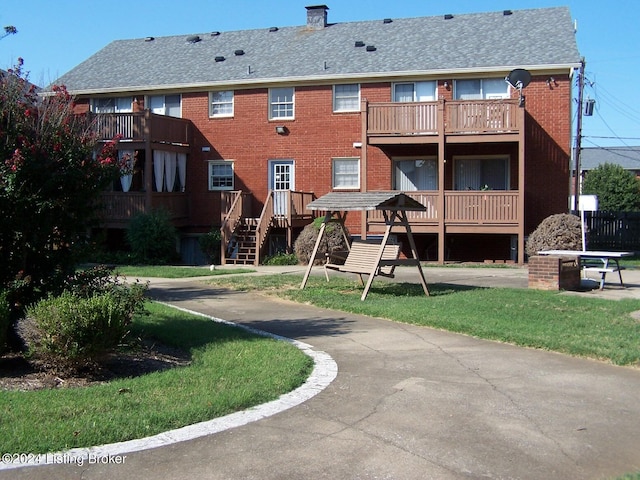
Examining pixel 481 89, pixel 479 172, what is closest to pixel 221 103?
pixel 481 89

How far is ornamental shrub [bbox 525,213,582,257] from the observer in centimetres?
2078

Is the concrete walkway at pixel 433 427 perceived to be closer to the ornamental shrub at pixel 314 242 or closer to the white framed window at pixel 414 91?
the ornamental shrub at pixel 314 242

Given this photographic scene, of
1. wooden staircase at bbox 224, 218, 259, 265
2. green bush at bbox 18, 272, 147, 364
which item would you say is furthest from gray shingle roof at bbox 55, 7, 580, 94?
green bush at bbox 18, 272, 147, 364

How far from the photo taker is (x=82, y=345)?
692 centimetres

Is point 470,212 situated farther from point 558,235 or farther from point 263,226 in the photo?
point 263,226

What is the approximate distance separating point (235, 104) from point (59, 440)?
22.6m

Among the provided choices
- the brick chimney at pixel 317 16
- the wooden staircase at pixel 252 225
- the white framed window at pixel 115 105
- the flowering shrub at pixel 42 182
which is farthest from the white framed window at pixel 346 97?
the flowering shrub at pixel 42 182

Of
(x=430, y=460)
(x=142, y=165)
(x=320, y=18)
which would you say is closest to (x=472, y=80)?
(x=320, y=18)

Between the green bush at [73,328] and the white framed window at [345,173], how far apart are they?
18545mm

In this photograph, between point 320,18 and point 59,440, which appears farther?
point 320,18

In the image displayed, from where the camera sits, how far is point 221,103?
1064 inches

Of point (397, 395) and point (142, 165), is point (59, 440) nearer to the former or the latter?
point (397, 395)

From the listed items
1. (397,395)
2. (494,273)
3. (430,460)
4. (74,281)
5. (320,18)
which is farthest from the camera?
(320,18)

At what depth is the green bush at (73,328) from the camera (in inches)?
271
